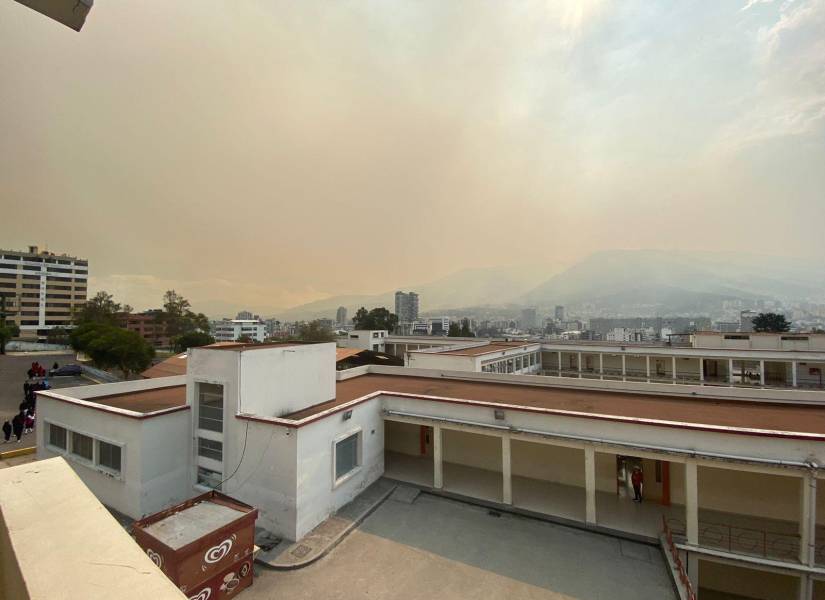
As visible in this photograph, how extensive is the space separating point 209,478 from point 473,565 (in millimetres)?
→ 9513

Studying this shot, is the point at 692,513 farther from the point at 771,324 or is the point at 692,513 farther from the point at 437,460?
the point at 771,324

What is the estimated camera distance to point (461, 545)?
39.2 feet

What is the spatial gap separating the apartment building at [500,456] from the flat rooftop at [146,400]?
23 centimetres

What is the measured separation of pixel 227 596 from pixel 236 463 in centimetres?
410

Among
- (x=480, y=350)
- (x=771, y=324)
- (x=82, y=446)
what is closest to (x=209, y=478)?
(x=82, y=446)

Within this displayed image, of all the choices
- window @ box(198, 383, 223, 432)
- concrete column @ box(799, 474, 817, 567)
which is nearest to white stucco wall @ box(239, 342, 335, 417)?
window @ box(198, 383, 223, 432)

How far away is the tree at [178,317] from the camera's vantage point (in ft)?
318

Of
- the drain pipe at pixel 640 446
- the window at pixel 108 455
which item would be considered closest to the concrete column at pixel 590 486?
the drain pipe at pixel 640 446

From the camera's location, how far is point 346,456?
1427 centimetres

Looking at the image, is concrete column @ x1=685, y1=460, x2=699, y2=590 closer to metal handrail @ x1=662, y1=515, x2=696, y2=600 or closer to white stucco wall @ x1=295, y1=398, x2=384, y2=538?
metal handrail @ x1=662, y1=515, x2=696, y2=600

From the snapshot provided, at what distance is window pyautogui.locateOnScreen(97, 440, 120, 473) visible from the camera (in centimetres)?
1404

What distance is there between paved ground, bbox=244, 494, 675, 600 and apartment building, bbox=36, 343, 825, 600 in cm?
88

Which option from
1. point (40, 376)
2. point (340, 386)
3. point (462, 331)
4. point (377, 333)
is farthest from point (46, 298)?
point (340, 386)

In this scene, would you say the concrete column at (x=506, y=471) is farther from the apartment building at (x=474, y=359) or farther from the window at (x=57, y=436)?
the window at (x=57, y=436)
